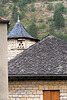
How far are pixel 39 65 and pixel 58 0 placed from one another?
458 ft

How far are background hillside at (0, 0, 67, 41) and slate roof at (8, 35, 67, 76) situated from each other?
298ft

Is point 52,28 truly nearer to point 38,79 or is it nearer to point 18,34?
point 18,34

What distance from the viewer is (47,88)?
1431cm

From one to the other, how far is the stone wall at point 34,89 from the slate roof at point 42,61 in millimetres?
494

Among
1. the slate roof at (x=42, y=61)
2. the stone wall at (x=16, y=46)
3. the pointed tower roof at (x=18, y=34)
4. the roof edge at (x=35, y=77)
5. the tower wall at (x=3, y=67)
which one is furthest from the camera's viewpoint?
the pointed tower roof at (x=18, y=34)

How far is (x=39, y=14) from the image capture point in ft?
446

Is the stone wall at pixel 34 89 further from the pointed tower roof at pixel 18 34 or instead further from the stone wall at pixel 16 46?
the pointed tower roof at pixel 18 34

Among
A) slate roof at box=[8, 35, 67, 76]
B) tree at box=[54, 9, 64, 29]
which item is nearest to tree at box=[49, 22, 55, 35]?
tree at box=[54, 9, 64, 29]

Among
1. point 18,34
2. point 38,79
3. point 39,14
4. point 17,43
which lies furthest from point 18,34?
point 39,14

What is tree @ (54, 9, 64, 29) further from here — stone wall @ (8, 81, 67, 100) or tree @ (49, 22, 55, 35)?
stone wall @ (8, 81, 67, 100)

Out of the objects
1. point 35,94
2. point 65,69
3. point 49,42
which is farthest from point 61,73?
point 49,42

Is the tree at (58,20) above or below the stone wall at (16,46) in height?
above

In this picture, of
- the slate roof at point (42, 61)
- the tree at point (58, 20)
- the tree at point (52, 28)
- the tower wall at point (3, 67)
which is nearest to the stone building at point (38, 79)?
the slate roof at point (42, 61)

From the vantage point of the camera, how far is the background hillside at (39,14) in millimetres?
116125
